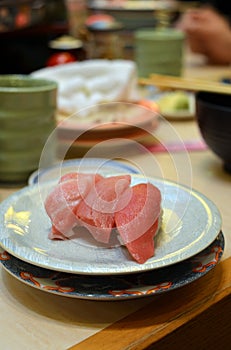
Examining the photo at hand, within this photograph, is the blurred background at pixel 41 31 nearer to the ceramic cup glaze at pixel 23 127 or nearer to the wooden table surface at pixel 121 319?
the ceramic cup glaze at pixel 23 127

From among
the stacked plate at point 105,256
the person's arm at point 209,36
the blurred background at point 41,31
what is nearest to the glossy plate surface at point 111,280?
the stacked plate at point 105,256

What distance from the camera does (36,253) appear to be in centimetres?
68

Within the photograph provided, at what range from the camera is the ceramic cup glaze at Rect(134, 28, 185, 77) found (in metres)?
1.95

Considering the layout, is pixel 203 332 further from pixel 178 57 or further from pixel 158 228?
pixel 178 57

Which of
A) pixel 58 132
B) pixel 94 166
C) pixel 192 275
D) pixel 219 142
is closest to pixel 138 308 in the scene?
pixel 192 275

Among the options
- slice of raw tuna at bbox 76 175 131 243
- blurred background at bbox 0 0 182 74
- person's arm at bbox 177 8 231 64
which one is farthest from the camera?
person's arm at bbox 177 8 231 64

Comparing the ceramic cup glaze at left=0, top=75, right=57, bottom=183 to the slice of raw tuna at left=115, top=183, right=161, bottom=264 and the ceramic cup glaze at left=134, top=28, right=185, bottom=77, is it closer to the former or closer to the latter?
the slice of raw tuna at left=115, top=183, right=161, bottom=264

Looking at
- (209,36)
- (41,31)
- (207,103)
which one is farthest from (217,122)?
(209,36)

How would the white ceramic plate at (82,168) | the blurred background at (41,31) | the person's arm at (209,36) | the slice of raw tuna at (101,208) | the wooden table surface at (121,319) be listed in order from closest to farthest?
the wooden table surface at (121,319) → the slice of raw tuna at (101,208) → the white ceramic plate at (82,168) → the blurred background at (41,31) → the person's arm at (209,36)

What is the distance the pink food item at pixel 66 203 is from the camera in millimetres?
738

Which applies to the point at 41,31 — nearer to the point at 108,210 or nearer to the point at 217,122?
the point at 217,122

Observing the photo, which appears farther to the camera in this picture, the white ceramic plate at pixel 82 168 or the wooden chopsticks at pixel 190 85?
the wooden chopsticks at pixel 190 85

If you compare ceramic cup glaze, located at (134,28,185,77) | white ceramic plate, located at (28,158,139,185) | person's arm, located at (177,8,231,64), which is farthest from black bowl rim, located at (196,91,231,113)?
person's arm, located at (177,8,231,64)

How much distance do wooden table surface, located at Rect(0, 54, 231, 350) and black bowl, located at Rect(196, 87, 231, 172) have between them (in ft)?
1.18
